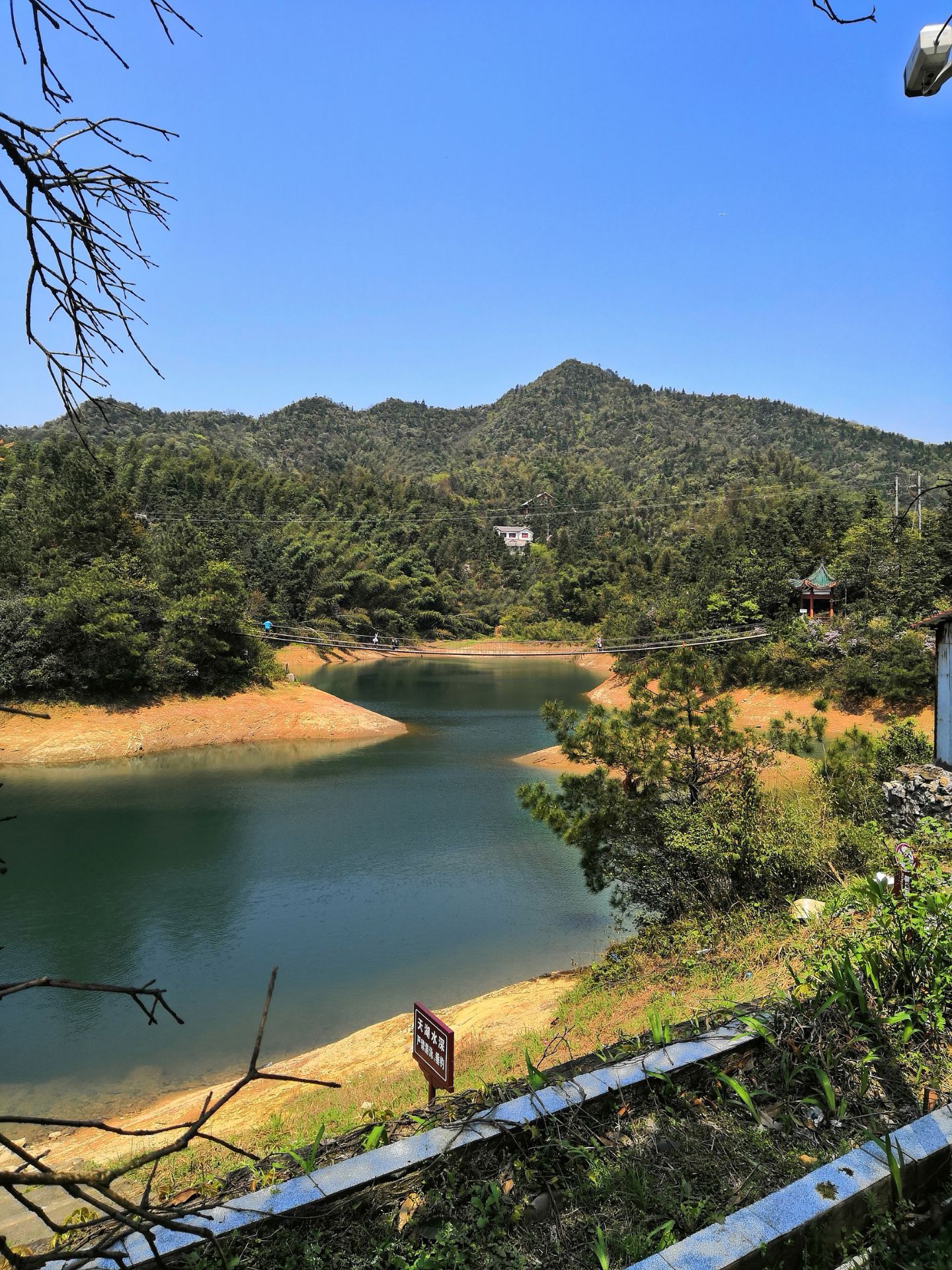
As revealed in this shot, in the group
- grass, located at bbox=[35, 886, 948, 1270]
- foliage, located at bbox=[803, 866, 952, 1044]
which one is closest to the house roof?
foliage, located at bbox=[803, 866, 952, 1044]

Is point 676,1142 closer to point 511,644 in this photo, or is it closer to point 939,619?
point 939,619

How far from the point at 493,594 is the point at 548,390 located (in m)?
85.4

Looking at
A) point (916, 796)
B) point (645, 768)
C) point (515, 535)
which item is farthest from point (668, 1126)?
point (515, 535)

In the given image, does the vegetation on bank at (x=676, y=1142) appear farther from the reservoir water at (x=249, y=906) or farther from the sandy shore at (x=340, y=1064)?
the reservoir water at (x=249, y=906)

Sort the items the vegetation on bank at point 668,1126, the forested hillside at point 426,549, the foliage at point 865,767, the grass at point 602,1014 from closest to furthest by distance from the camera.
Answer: the vegetation on bank at point 668,1126
the grass at point 602,1014
the foliage at point 865,767
the forested hillside at point 426,549

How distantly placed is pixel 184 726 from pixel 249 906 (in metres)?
10.9

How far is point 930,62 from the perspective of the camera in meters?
2.02

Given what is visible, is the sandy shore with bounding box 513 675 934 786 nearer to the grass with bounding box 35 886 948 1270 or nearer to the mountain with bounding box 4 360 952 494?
the grass with bounding box 35 886 948 1270

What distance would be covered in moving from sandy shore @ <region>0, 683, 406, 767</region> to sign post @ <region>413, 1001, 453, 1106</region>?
14871 millimetres

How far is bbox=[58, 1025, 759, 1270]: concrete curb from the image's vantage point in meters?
1.77

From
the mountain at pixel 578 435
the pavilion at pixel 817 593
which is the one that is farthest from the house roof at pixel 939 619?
the mountain at pixel 578 435

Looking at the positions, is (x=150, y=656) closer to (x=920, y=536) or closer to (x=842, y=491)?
(x=920, y=536)

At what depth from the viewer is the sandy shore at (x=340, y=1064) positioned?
5289 mm

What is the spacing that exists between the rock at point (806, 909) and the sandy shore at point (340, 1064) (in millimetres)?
2016
